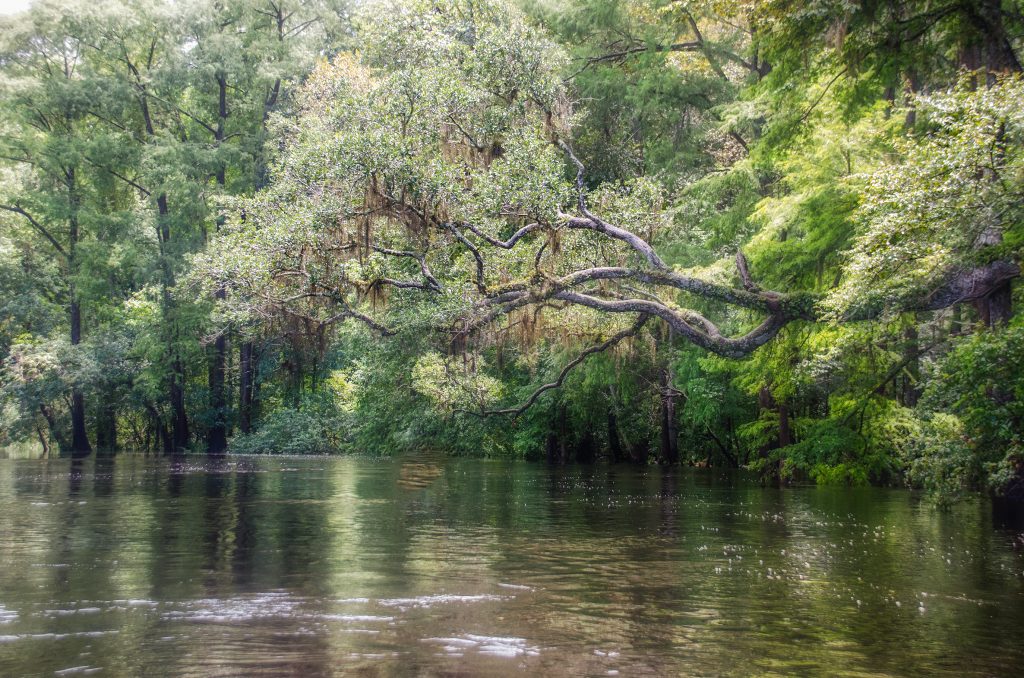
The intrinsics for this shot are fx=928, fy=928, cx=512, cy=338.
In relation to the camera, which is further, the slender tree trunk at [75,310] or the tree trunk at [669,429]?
the slender tree trunk at [75,310]

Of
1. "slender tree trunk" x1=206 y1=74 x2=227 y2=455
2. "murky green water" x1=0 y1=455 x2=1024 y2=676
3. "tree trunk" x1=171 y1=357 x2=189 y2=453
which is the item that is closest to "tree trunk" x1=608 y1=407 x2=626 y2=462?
"slender tree trunk" x1=206 y1=74 x2=227 y2=455

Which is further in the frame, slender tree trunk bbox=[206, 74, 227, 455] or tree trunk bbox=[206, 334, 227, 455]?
tree trunk bbox=[206, 334, 227, 455]

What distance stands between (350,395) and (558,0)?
81.4ft

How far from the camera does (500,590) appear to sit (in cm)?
866

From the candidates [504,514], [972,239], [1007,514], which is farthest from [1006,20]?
[504,514]

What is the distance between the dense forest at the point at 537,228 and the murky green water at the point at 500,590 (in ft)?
13.6

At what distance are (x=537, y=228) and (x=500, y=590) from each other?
14.1m

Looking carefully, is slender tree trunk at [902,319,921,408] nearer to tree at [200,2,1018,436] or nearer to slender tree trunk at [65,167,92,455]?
tree at [200,2,1018,436]

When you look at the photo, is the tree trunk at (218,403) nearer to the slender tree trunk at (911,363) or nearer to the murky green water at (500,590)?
the murky green water at (500,590)

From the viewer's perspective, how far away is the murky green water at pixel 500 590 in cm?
635

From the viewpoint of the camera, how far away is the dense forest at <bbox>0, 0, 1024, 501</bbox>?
15.6m

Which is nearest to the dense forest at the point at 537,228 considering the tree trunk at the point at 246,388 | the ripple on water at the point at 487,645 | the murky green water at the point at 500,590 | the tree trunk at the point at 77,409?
the tree trunk at the point at 77,409

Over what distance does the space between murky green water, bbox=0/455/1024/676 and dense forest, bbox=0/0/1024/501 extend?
4140 mm

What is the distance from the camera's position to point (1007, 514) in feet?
52.3
